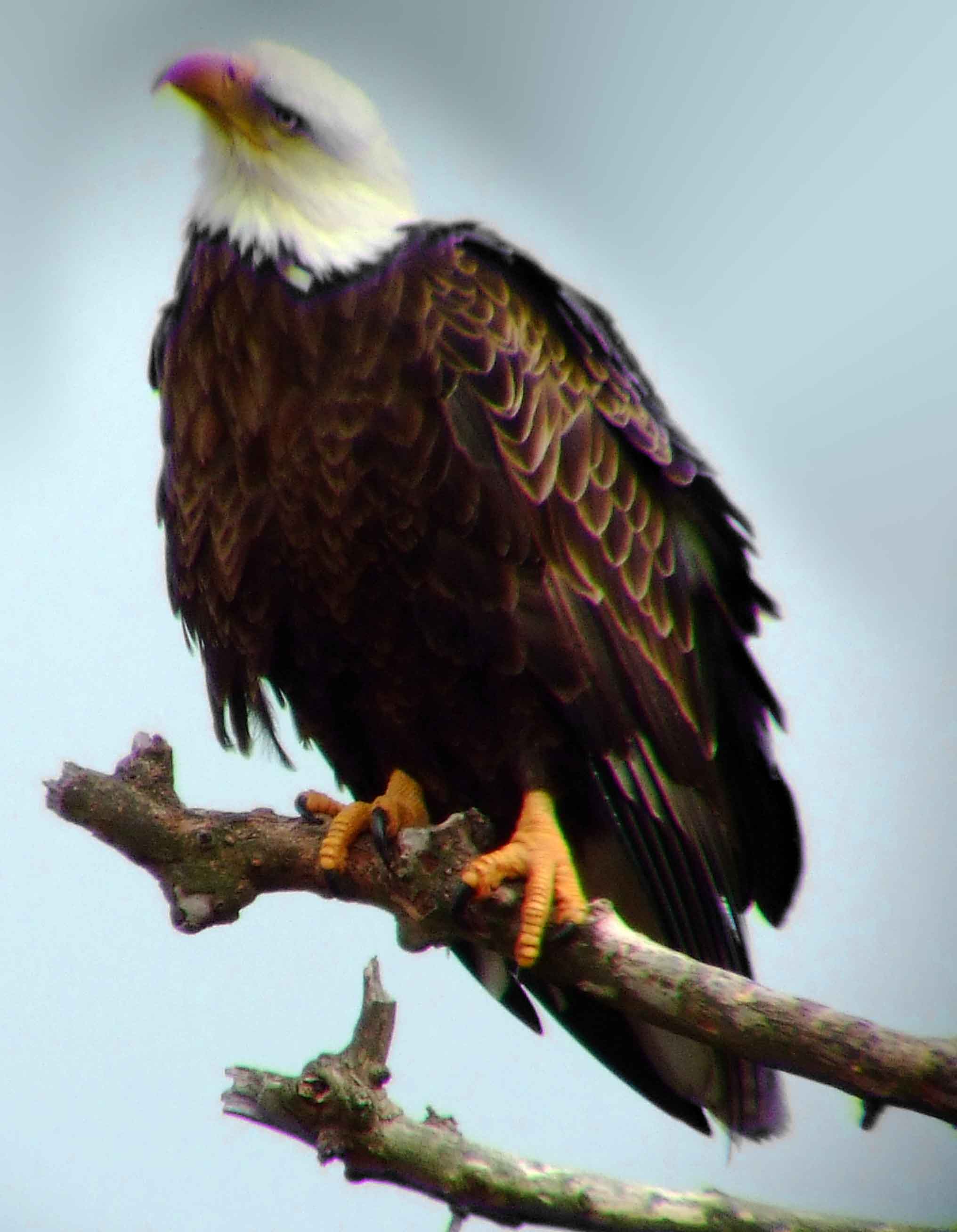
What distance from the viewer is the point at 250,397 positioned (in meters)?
2.29

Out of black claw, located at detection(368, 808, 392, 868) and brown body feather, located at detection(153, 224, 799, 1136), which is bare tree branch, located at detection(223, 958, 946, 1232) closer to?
black claw, located at detection(368, 808, 392, 868)

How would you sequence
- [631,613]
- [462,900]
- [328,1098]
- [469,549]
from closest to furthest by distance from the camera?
1. [328,1098]
2. [462,900]
3. [469,549]
4. [631,613]

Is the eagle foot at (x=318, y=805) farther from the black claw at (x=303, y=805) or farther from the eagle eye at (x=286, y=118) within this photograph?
the eagle eye at (x=286, y=118)

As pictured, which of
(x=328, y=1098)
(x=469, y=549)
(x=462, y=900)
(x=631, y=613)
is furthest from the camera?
(x=631, y=613)

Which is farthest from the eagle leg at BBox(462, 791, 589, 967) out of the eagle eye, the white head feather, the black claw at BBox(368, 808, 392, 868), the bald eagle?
the eagle eye

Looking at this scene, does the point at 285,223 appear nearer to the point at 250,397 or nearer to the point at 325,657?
the point at 250,397

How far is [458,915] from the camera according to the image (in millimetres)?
2123

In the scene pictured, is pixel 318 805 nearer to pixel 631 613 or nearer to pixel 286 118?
pixel 631 613

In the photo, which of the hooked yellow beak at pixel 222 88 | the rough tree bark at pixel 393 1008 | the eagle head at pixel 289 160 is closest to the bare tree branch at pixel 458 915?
the rough tree bark at pixel 393 1008

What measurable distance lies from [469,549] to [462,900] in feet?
1.68

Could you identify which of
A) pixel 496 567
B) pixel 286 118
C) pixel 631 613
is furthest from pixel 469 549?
pixel 286 118

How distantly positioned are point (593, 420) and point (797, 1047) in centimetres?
106

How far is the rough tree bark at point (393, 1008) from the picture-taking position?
1.78 meters

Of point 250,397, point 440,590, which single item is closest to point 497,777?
point 440,590
